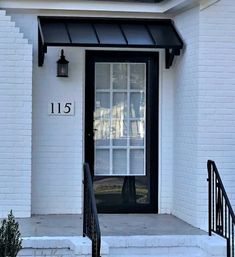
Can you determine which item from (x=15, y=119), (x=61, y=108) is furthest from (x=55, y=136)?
(x=15, y=119)

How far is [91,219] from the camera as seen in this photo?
20.0 ft

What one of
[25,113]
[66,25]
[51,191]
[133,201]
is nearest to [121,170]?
[133,201]

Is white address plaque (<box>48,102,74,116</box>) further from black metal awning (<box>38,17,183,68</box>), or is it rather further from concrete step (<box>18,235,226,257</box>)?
concrete step (<box>18,235,226,257</box>)

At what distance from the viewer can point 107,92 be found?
811 cm

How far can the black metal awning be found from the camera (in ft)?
24.7

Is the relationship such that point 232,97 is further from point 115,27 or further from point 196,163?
point 115,27

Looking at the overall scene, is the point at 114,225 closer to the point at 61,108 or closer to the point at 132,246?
the point at 132,246

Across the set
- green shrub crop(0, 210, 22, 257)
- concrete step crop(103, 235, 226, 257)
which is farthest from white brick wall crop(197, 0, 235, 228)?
green shrub crop(0, 210, 22, 257)

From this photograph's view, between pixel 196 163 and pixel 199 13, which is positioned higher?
pixel 199 13

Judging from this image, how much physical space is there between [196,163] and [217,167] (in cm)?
25

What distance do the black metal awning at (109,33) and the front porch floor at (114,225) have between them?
2007mm

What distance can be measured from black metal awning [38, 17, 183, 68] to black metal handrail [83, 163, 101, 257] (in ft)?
6.08

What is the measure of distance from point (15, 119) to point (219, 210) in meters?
2.74

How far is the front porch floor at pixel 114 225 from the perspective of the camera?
6.81m
